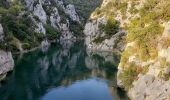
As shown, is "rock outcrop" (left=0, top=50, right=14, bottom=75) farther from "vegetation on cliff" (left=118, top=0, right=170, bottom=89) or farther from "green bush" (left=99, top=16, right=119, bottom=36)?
"green bush" (left=99, top=16, right=119, bottom=36)

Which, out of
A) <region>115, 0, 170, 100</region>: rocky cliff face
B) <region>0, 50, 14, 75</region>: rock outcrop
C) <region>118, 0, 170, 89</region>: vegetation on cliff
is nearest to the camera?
<region>115, 0, 170, 100</region>: rocky cliff face

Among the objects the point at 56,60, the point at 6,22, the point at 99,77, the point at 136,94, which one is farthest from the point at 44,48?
the point at 136,94

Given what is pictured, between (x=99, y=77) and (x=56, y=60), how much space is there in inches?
1760

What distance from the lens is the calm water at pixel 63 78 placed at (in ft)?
306

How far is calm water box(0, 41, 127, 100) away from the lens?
93.1 meters

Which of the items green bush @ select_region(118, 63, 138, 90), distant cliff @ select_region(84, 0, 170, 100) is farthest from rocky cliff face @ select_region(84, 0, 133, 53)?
green bush @ select_region(118, 63, 138, 90)

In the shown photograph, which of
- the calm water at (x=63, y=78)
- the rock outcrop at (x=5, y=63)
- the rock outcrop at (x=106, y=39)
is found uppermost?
the rock outcrop at (x=106, y=39)

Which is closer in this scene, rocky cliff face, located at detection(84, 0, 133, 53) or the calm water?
the calm water

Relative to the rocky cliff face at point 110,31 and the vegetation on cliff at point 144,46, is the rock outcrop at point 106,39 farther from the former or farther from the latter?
the vegetation on cliff at point 144,46

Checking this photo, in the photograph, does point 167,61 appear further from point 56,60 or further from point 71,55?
point 71,55

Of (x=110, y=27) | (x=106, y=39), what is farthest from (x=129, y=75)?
(x=110, y=27)

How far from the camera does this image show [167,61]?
74.2m

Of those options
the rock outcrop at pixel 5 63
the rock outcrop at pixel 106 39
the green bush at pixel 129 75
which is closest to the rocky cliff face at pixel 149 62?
the green bush at pixel 129 75

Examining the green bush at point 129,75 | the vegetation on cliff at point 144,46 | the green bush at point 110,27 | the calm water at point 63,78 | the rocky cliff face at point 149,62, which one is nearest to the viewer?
the rocky cliff face at point 149,62
